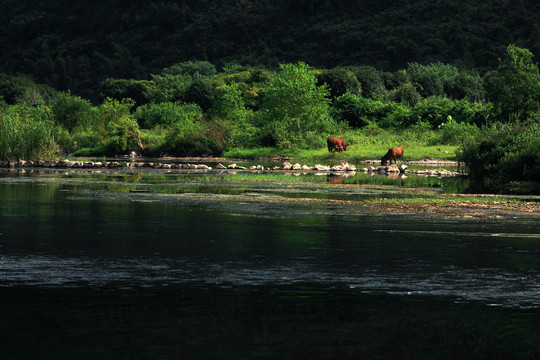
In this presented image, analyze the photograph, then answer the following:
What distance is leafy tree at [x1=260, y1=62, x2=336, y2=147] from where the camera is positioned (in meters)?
73.6

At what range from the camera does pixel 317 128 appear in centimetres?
7544

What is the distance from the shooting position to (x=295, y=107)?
77812 millimetres

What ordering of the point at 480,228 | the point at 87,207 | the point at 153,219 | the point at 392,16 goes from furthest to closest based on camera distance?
the point at 392,16 < the point at 87,207 < the point at 153,219 < the point at 480,228

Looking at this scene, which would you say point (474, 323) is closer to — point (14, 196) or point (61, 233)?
point (61, 233)

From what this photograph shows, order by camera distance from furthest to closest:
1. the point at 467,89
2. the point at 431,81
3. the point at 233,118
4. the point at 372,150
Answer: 1. the point at 431,81
2. the point at 467,89
3. the point at 233,118
4. the point at 372,150

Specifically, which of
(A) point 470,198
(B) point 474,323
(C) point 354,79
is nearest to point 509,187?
(A) point 470,198

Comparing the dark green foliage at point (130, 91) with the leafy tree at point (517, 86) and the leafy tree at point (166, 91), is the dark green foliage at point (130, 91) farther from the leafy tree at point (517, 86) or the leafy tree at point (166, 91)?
the leafy tree at point (517, 86)

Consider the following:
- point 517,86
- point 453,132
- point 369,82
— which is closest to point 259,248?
point 517,86

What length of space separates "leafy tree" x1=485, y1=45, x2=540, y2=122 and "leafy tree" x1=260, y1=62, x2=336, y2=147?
65.1 feet

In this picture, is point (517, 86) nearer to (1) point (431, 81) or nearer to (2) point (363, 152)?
(2) point (363, 152)

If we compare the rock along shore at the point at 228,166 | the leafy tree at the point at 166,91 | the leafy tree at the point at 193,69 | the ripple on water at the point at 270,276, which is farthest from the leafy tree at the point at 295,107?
the leafy tree at the point at 193,69

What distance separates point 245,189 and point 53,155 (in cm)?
2521

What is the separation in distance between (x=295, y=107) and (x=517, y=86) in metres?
25.8

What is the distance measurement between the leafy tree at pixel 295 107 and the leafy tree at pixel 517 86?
19.8 metres
